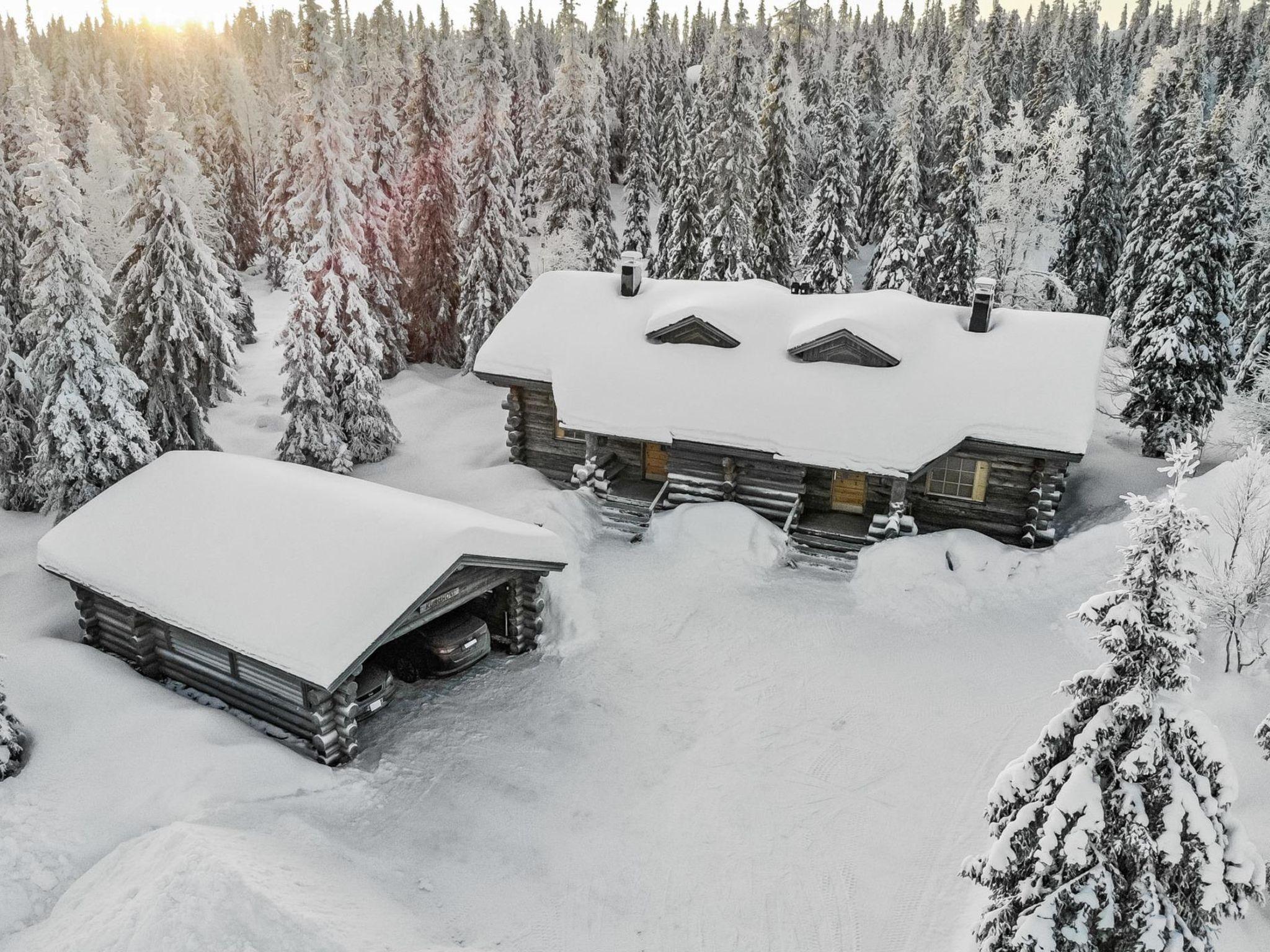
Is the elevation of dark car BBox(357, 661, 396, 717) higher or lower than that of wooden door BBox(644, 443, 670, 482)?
lower

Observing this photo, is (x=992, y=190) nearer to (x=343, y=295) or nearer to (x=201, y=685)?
(x=343, y=295)

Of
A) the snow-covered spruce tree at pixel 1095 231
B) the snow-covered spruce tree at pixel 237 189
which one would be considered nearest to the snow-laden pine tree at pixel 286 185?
the snow-covered spruce tree at pixel 237 189

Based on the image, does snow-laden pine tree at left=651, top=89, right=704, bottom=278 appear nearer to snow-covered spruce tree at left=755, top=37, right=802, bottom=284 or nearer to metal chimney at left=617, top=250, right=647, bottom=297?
snow-covered spruce tree at left=755, top=37, right=802, bottom=284

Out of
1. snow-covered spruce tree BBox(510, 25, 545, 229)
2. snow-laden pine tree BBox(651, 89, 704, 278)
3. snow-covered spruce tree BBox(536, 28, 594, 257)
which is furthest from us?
snow-covered spruce tree BBox(510, 25, 545, 229)

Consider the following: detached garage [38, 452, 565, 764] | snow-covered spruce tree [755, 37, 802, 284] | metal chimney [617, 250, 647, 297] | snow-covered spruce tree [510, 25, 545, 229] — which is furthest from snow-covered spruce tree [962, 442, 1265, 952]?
snow-covered spruce tree [510, 25, 545, 229]

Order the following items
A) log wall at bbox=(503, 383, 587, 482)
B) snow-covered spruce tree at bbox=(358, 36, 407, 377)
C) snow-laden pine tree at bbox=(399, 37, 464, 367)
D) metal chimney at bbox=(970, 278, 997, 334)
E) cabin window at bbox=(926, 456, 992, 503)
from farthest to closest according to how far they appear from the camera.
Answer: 1. snow-laden pine tree at bbox=(399, 37, 464, 367)
2. snow-covered spruce tree at bbox=(358, 36, 407, 377)
3. log wall at bbox=(503, 383, 587, 482)
4. metal chimney at bbox=(970, 278, 997, 334)
5. cabin window at bbox=(926, 456, 992, 503)

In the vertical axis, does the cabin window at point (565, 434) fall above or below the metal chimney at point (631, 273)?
Answer: below

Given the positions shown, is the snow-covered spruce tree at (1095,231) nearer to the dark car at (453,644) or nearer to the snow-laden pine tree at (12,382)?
the dark car at (453,644)

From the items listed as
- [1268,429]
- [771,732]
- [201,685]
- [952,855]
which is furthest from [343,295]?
[1268,429]
